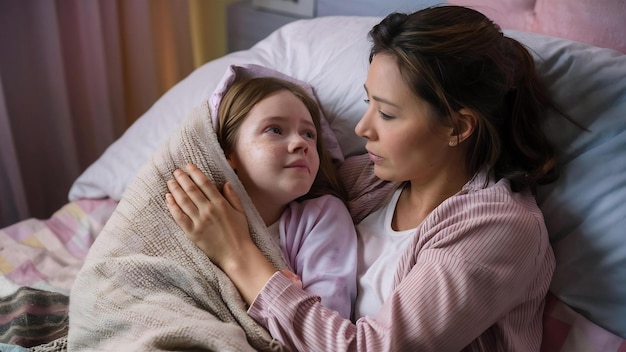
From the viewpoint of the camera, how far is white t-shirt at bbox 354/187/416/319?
1163 mm

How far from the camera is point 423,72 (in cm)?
107

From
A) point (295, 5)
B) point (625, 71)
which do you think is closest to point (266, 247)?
point (625, 71)

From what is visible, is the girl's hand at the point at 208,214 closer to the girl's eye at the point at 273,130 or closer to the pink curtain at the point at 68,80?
the girl's eye at the point at 273,130

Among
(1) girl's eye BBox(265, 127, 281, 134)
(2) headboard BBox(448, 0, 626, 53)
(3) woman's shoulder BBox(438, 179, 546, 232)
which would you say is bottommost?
(3) woman's shoulder BBox(438, 179, 546, 232)

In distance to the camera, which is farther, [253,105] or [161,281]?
[253,105]

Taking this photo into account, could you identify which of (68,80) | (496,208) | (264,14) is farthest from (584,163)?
(68,80)

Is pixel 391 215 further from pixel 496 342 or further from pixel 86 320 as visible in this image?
pixel 86 320

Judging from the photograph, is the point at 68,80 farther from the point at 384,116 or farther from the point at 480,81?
the point at 480,81

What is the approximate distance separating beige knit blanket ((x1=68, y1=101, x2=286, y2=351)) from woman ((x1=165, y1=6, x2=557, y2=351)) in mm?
41

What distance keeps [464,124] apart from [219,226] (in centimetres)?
48

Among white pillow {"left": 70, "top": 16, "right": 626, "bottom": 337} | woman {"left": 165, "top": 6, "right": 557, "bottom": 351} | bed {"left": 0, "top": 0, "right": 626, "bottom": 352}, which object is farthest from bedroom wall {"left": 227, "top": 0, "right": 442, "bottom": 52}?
woman {"left": 165, "top": 6, "right": 557, "bottom": 351}

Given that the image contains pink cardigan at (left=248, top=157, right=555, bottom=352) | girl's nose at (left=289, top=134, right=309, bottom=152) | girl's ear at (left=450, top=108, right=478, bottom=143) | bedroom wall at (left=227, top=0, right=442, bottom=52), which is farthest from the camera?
bedroom wall at (left=227, top=0, right=442, bottom=52)

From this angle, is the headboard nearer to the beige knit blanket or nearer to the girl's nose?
the girl's nose

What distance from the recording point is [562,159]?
3.92 feet
